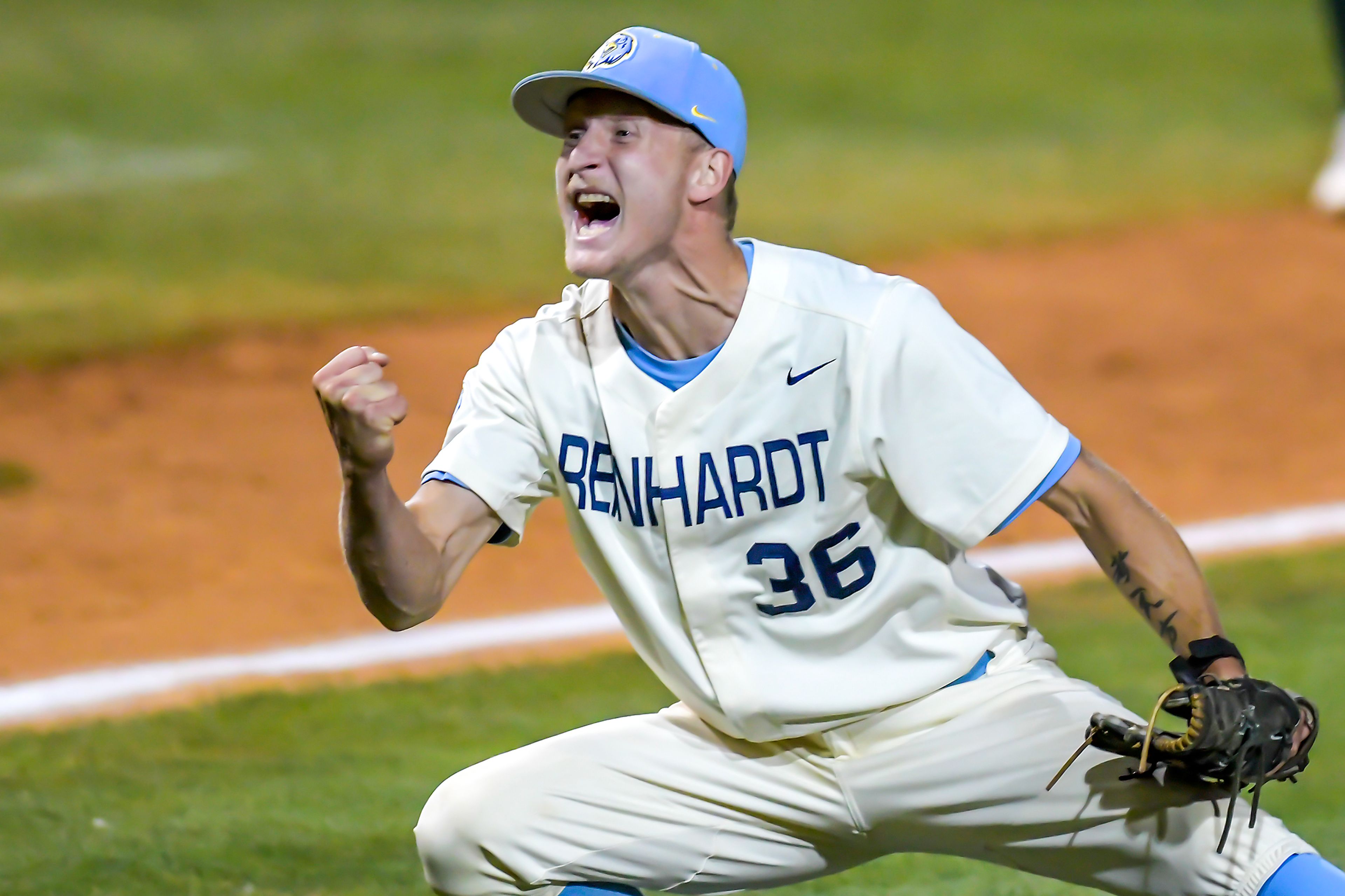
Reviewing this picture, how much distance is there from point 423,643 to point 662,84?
9.25 ft

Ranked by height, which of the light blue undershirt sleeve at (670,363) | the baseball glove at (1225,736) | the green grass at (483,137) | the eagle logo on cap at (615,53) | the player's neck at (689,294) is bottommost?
the baseball glove at (1225,736)

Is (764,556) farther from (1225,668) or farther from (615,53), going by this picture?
(615,53)

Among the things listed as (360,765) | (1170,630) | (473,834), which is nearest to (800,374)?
(1170,630)

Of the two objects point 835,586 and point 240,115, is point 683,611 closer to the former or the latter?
point 835,586

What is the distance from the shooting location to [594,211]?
3.05 m

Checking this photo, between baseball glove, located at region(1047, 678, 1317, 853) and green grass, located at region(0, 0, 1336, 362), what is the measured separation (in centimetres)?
582

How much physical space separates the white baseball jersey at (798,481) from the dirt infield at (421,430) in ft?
8.39

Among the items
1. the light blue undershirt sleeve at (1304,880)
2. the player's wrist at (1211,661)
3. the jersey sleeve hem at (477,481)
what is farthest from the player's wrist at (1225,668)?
the jersey sleeve hem at (477,481)

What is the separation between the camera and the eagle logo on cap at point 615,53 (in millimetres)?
2947

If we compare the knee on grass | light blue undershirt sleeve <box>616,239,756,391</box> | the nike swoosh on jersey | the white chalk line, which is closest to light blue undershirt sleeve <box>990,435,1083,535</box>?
the nike swoosh on jersey

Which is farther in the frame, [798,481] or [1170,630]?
[798,481]

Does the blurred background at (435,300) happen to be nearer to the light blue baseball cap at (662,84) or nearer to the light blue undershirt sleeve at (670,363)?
the light blue undershirt sleeve at (670,363)

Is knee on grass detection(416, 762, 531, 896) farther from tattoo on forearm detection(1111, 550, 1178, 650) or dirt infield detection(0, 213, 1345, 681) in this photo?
dirt infield detection(0, 213, 1345, 681)

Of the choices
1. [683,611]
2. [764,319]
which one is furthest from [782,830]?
[764,319]
